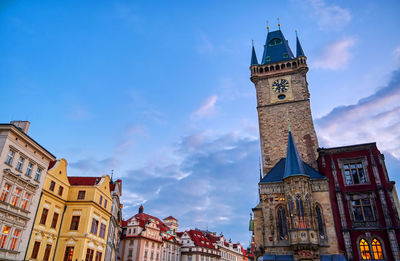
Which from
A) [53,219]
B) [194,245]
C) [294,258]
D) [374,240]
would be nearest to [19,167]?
[53,219]

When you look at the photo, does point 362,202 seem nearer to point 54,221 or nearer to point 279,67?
point 279,67

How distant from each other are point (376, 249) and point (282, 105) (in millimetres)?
23412

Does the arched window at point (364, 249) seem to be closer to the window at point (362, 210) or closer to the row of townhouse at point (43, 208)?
the window at point (362, 210)

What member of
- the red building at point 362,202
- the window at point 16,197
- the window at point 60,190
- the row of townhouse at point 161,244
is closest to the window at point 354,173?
the red building at point 362,202

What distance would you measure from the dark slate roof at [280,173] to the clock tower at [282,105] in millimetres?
2582

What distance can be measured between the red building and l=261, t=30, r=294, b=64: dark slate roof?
21.2 metres

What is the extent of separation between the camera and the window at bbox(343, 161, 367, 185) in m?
33.2

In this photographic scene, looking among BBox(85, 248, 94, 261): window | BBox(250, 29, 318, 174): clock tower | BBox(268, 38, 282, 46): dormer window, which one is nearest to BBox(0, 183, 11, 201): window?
BBox(85, 248, 94, 261): window

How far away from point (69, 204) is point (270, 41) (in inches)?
1739

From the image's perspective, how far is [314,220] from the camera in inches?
1223

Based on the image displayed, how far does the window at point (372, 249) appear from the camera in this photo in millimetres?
29125

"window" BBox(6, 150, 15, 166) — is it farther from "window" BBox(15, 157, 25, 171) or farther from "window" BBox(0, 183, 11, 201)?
"window" BBox(0, 183, 11, 201)

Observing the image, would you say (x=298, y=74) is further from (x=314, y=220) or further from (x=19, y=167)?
(x=19, y=167)

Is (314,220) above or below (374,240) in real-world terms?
above
